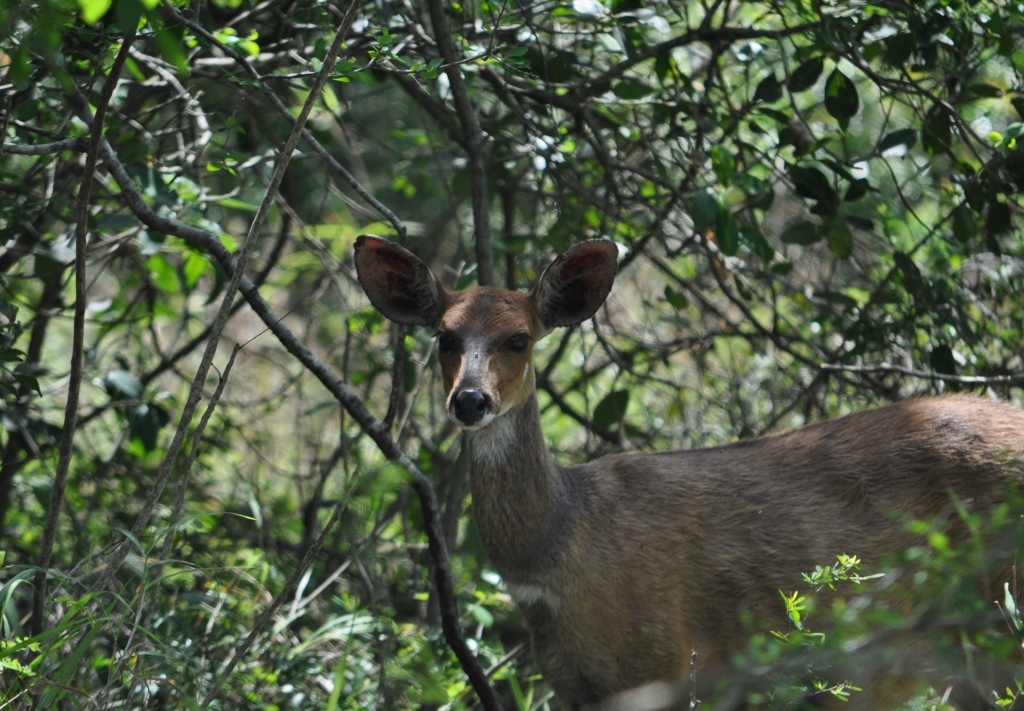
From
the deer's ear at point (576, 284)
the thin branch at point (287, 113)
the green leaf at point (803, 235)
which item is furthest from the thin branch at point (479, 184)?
the green leaf at point (803, 235)

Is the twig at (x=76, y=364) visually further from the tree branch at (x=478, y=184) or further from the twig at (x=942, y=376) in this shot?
the twig at (x=942, y=376)

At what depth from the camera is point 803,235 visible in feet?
18.0

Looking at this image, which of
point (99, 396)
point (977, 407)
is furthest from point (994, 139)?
point (99, 396)

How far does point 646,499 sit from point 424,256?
3.49m

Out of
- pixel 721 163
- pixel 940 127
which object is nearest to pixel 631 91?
pixel 721 163

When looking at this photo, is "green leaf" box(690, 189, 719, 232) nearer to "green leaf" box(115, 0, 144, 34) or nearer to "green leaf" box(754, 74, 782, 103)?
"green leaf" box(754, 74, 782, 103)

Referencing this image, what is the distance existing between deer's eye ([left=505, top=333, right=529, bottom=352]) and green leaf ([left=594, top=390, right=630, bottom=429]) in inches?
62.9

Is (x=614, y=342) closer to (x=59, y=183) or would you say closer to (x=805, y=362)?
(x=805, y=362)

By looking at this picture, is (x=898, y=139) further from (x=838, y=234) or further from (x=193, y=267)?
(x=193, y=267)

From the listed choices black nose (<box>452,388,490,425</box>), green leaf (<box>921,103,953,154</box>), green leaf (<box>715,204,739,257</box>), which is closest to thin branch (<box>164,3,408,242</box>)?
black nose (<box>452,388,490,425</box>)

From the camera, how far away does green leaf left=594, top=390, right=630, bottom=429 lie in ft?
19.9

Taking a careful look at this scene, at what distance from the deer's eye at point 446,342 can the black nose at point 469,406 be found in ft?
1.31

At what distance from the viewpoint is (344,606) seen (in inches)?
205

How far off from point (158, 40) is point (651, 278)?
28.2 ft
